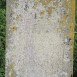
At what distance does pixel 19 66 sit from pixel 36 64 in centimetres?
11

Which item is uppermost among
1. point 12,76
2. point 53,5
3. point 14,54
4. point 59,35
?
point 53,5

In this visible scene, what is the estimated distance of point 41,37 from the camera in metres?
1.93

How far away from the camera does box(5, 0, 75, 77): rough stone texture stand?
1918 millimetres

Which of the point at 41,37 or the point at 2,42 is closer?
the point at 41,37

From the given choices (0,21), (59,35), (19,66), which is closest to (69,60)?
(59,35)

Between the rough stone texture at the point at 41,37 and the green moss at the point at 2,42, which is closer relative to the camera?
the rough stone texture at the point at 41,37

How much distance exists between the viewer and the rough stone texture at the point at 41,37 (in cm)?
192

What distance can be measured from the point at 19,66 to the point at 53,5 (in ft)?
1.44

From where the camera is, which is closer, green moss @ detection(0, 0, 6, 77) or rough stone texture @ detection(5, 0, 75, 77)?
rough stone texture @ detection(5, 0, 75, 77)

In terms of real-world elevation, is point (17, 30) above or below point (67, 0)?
below

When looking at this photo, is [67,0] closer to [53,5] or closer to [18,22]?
[53,5]

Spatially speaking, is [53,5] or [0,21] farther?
[0,21]

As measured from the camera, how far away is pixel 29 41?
6.36 feet

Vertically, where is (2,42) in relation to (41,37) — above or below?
below
